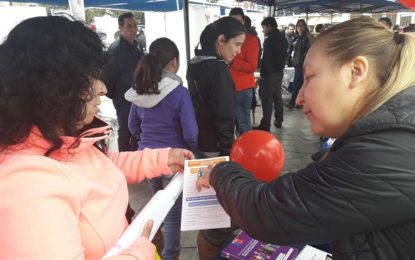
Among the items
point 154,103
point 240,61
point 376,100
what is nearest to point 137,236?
point 376,100

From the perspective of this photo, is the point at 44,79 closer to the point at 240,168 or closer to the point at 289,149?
the point at 240,168

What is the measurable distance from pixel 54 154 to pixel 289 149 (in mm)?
4748

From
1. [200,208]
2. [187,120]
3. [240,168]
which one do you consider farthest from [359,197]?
[187,120]

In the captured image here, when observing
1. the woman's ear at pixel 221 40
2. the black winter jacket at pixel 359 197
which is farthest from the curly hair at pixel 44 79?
the woman's ear at pixel 221 40

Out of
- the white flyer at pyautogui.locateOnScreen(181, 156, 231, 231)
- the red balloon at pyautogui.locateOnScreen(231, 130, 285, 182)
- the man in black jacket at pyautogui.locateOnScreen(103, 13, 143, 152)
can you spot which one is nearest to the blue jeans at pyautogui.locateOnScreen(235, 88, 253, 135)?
the man in black jacket at pyautogui.locateOnScreen(103, 13, 143, 152)

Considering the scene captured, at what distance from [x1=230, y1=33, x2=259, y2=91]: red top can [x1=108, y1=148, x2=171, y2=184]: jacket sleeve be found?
3232 millimetres

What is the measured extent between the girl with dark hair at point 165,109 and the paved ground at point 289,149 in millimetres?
517

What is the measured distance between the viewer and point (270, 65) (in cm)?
608

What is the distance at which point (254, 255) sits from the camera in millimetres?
1379

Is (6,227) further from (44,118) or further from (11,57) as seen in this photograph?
(11,57)

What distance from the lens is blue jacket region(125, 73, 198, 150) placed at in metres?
2.29

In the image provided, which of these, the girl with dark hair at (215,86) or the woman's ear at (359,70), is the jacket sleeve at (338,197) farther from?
the girl with dark hair at (215,86)

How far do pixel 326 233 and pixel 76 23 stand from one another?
37.0 inches

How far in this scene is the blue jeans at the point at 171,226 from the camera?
2.35m
